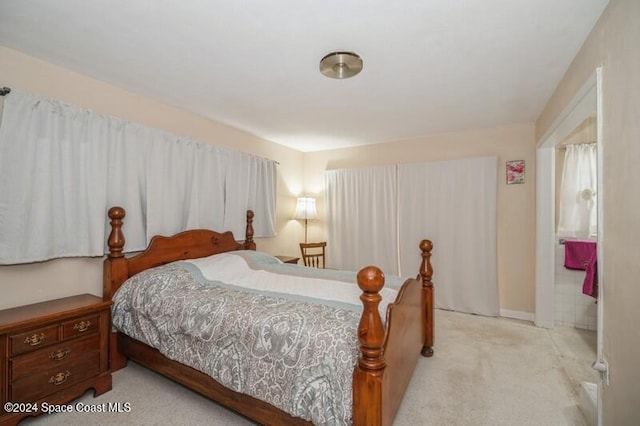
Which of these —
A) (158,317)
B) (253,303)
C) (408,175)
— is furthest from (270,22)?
(408,175)

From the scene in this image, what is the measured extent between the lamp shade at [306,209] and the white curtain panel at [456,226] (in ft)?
4.31

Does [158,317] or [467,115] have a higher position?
[467,115]

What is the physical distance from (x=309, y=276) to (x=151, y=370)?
1411 millimetres

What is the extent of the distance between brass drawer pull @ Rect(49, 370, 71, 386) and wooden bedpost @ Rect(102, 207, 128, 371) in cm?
42

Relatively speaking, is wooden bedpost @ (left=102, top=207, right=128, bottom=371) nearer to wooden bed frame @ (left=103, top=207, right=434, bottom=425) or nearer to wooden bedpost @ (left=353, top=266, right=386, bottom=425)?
wooden bed frame @ (left=103, top=207, right=434, bottom=425)

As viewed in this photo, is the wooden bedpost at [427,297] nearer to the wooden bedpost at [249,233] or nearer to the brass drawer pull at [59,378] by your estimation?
the wooden bedpost at [249,233]

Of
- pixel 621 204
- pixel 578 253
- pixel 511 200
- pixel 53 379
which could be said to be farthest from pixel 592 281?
pixel 53 379

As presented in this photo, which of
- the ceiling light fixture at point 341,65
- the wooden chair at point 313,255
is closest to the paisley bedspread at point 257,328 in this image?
the ceiling light fixture at point 341,65

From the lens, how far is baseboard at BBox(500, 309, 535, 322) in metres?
3.35

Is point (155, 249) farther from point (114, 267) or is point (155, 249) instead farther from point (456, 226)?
point (456, 226)

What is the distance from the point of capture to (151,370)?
2.22 meters

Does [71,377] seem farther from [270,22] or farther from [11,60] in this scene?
[270,22]

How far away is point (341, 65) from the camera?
1.95m

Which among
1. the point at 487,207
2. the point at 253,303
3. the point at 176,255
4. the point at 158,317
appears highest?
the point at 487,207
